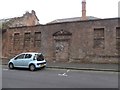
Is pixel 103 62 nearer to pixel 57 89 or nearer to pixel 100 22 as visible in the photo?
pixel 100 22

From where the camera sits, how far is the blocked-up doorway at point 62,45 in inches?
1045

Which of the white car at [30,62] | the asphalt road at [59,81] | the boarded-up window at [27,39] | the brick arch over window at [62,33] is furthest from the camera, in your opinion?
the boarded-up window at [27,39]

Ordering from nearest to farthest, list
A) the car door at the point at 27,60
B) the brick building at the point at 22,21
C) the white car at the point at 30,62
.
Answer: the white car at the point at 30,62 < the car door at the point at 27,60 < the brick building at the point at 22,21

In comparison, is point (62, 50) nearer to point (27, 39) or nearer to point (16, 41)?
point (27, 39)

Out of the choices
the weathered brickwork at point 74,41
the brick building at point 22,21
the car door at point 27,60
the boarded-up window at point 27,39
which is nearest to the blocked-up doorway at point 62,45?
the weathered brickwork at point 74,41

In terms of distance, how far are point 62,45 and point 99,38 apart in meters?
4.32

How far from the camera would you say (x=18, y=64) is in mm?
21344

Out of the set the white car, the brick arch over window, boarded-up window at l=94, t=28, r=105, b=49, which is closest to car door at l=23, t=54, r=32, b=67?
the white car

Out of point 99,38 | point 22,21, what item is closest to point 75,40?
point 99,38

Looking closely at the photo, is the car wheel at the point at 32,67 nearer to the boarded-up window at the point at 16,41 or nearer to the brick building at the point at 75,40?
the brick building at the point at 75,40

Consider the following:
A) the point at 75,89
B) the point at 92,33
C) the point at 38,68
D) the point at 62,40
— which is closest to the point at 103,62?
the point at 92,33

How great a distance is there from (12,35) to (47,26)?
18.5ft

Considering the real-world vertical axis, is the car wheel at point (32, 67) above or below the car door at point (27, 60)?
below

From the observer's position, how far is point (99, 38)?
2466 cm
